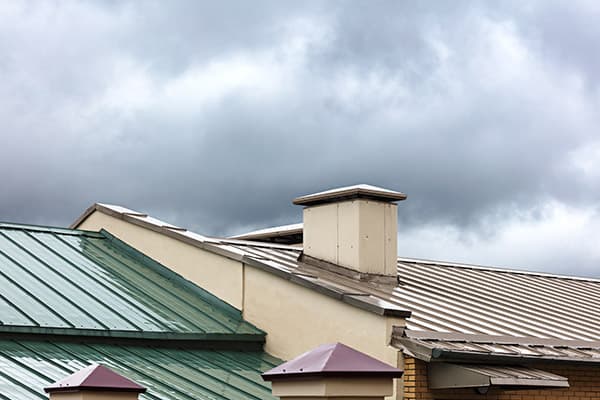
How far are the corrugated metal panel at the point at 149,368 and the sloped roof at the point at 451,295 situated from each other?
1.41m

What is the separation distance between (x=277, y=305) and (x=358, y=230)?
6.37 ft

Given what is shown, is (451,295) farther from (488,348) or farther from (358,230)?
(488,348)

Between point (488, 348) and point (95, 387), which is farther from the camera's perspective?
point (488, 348)

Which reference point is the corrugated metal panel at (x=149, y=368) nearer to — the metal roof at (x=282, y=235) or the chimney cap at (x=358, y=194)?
the chimney cap at (x=358, y=194)

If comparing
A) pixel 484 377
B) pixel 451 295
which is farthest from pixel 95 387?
pixel 451 295

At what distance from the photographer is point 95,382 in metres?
8.40

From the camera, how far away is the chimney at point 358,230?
1500 cm

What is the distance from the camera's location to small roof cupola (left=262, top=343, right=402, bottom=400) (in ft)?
25.0

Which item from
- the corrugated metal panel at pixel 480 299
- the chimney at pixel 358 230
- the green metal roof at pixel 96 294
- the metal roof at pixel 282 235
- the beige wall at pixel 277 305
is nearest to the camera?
the beige wall at pixel 277 305

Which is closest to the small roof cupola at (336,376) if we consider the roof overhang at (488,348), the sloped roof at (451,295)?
the roof overhang at (488,348)

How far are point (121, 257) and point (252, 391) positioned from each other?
497 cm

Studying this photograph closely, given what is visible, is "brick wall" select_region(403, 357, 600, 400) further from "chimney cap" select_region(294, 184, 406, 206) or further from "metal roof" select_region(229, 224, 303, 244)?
"metal roof" select_region(229, 224, 303, 244)

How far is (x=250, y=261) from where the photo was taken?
14133mm

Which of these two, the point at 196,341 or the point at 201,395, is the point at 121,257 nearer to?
the point at 196,341
